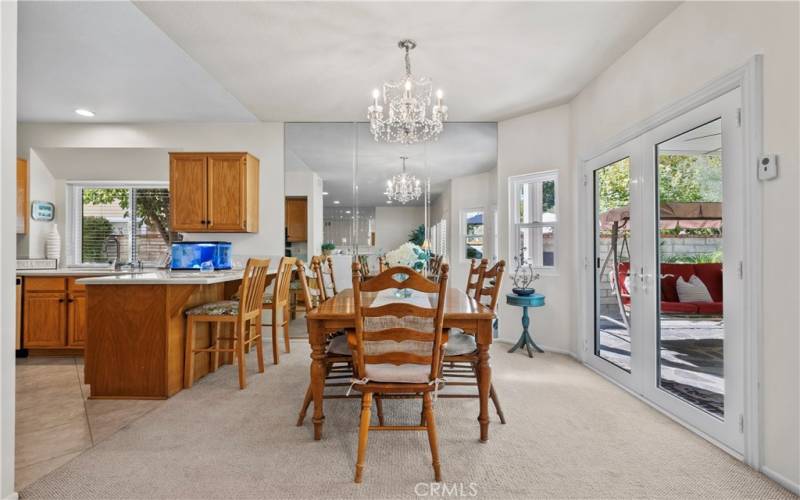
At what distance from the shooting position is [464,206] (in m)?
5.20

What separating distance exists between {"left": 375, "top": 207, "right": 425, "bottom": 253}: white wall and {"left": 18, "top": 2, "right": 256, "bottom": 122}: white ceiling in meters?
1.93

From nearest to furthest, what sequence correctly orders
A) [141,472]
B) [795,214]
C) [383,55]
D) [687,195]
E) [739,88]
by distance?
[795,214] → [141,472] → [739,88] → [687,195] → [383,55]

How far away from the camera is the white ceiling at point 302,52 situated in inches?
98.8

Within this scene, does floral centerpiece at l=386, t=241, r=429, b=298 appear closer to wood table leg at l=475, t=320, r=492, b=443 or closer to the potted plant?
wood table leg at l=475, t=320, r=492, b=443

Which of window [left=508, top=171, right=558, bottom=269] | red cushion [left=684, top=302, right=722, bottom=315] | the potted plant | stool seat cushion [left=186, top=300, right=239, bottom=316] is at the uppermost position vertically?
window [left=508, top=171, right=558, bottom=269]

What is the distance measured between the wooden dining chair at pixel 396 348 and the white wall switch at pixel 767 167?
62.7 inches

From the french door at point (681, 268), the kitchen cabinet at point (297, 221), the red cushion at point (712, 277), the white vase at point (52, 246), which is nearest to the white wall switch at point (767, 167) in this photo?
the french door at point (681, 268)

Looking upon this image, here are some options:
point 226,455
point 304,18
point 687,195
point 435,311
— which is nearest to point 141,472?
point 226,455

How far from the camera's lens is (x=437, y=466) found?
1.79 metres

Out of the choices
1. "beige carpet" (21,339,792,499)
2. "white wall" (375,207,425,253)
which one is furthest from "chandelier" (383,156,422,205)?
"beige carpet" (21,339,792,499)

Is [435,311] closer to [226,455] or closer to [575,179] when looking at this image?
[226,455]

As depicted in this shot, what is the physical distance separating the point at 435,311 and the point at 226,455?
1351 mm

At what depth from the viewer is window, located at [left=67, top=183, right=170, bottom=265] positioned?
4.97m
